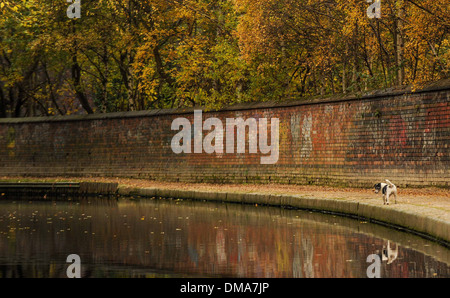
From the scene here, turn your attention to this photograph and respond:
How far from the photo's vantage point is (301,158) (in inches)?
1020

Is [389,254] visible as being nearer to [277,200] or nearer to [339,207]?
[339,207]

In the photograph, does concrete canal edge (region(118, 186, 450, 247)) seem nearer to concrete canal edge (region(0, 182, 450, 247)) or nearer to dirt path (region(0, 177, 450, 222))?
concrete canal edge (region(0, 182, 450, 247))

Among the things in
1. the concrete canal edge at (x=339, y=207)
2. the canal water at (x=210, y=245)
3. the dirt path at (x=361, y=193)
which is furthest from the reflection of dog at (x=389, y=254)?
the dirt path at (x=361, y=193)

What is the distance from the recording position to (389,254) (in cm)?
1110

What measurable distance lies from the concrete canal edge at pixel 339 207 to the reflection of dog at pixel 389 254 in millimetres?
1076

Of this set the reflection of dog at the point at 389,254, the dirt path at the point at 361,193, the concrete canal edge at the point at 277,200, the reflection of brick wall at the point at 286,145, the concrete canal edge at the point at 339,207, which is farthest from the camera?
the reflection of brick wall at the point at 286,145

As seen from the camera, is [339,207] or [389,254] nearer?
[389,254]

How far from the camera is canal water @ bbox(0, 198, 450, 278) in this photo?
9.70 metres

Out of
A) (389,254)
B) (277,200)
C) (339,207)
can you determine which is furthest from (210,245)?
(277,200)

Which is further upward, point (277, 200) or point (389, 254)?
point (277, 200)

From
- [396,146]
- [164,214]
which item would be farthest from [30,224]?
[396,146]

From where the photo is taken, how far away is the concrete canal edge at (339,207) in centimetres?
1328

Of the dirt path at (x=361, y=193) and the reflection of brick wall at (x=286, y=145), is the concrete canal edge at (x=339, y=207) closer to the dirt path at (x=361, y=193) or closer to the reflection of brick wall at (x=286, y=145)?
the dirt path at (x=361, y=193)

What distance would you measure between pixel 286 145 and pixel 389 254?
15564 mm
